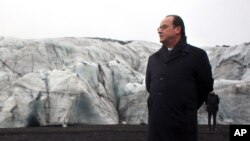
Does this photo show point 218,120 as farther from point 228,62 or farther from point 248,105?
point 228,62

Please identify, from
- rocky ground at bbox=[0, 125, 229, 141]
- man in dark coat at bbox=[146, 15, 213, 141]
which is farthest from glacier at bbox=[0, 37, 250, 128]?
man in dark coat at bbox=[146, 15, 213, 141]

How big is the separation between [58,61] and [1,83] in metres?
9.55

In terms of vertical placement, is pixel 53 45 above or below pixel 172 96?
below

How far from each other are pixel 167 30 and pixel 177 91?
645 mm

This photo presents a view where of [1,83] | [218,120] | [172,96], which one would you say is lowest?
[218,120]

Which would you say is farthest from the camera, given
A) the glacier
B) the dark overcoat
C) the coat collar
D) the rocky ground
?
the glacier

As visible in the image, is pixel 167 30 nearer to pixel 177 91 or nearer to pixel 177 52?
pixel 177 52

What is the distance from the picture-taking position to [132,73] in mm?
43344

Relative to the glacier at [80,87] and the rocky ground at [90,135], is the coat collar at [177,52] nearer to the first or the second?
the rocky ground at [90,135]

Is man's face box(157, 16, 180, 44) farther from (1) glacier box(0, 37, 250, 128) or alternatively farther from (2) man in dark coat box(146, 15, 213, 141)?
(1) glacier box(0, 37, 250, 128)

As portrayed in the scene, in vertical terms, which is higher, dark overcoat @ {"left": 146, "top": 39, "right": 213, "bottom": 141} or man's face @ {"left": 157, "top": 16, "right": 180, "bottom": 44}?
man's face @ {"left": 157, "top": 16, "right": 180, "bottom": 44}

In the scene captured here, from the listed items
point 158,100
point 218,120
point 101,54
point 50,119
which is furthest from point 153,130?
point 101,54

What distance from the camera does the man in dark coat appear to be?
4969mm

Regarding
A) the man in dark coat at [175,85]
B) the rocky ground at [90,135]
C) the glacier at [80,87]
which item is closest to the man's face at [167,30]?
the man in dark coat at [175,85]
